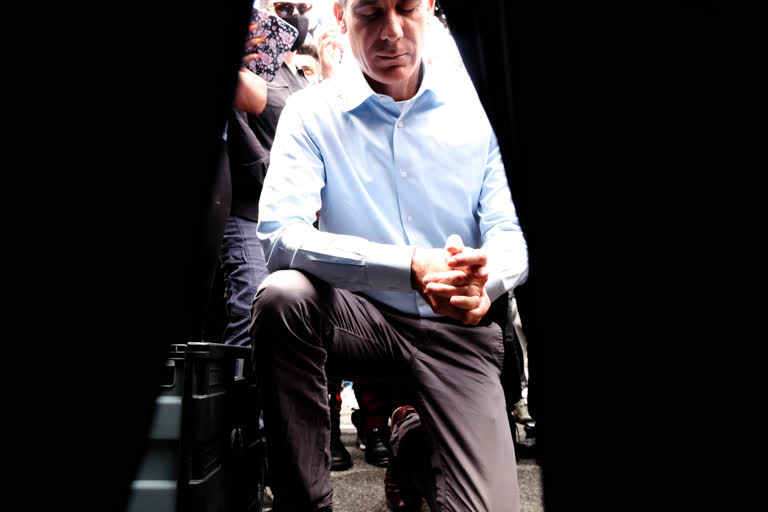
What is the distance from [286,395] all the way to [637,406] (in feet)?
1.66

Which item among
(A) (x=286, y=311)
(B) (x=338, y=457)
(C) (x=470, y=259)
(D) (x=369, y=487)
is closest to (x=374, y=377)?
(A) (x=286, y=311)

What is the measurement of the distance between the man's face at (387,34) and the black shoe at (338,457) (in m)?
0.95

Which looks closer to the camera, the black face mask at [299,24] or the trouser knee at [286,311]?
the trouser knee at [286,311]

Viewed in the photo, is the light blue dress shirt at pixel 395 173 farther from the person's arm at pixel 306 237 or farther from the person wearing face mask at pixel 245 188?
the person wearing face mask at pixel 245 188

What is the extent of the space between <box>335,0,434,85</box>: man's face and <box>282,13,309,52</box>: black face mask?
1.71 feet

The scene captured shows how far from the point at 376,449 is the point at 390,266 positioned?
34.9 inches

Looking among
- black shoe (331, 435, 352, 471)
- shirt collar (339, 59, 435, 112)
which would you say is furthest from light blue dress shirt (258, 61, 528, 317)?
black shoe (331, 435, 352, 471)

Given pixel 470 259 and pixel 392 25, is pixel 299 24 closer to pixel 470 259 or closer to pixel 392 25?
pixel 392 25

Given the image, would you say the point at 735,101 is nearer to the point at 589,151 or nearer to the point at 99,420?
the point at 589,151

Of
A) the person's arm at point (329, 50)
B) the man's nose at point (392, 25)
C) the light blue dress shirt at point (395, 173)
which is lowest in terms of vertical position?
the light blue dress shirt at point (395, 173)

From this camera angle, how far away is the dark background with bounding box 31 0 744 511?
0.33 metres

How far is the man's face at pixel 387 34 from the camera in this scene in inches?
31.8

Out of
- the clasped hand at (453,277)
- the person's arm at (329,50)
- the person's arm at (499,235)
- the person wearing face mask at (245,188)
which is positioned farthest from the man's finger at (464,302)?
the person's arm at (329,50)

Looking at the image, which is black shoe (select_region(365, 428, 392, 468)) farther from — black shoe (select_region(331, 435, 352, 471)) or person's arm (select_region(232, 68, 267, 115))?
person's arm (select_region(232, 68, 267, 115))
